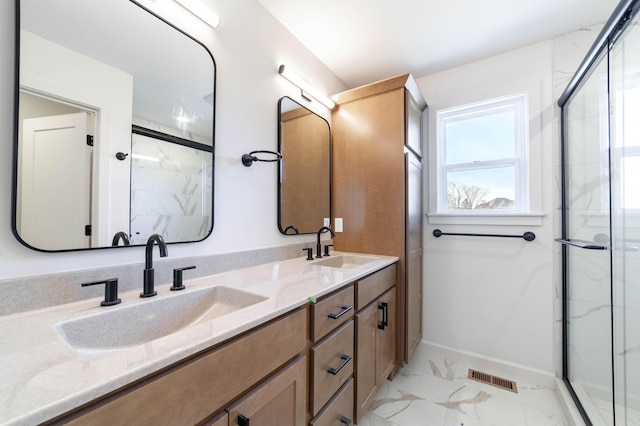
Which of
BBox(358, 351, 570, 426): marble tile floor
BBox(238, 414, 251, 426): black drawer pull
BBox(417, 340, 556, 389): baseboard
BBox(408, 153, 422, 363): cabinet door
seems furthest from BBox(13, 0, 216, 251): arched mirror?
BBox(417, 340, 556, 389): baseboard

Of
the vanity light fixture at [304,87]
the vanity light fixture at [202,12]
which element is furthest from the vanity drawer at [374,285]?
the vanity light fixture at [202,12]

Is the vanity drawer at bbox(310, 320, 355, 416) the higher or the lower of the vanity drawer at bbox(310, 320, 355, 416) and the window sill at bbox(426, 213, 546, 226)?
the lower

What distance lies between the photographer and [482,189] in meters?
2.20

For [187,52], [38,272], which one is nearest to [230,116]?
[187,52]

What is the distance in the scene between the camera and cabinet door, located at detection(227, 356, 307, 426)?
714 mm

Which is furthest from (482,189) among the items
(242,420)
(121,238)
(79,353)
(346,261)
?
(79,353)

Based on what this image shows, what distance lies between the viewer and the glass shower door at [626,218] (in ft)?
3.80

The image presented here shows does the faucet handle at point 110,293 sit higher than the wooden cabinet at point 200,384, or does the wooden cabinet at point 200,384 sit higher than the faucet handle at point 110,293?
the faucet handle at point 110,293

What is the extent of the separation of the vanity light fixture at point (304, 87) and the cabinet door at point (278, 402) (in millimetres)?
1646

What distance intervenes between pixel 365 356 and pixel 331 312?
49 cm

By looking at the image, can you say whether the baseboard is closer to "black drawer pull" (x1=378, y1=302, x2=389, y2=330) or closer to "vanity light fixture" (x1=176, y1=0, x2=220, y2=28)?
"black drawer pull" (x1=378, y1=302, x2=389, y2=330)

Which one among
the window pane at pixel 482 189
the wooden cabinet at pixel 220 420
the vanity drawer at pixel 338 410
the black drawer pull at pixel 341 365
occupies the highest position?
the window pane at pixel 482 189

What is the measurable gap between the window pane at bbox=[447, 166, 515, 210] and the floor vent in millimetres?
1258

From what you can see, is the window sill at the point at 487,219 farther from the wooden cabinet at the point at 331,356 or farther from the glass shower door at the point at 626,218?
the wooden cabinet at the point at 331,356
